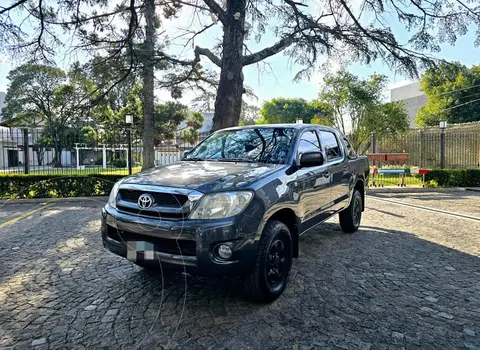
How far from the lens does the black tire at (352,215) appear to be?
213 inches

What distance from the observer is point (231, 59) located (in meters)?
9.05

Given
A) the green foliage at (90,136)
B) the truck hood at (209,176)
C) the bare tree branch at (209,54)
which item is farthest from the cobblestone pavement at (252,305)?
the green foliage at (90,136)

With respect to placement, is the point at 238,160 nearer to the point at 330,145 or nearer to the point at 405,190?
the point at 330,145

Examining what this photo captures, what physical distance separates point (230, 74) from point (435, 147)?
56.1ft

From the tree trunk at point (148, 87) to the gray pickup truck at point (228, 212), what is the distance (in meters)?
6.99

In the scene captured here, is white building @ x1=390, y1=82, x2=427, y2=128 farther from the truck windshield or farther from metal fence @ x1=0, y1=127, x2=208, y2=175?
the truck windshield

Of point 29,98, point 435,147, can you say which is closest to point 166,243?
point 435,147

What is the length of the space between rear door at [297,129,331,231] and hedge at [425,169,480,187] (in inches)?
397

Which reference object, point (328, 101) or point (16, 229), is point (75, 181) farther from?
point (328, 101)

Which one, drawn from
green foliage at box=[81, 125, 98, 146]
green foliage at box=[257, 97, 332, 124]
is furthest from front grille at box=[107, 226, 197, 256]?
green foliage at box=[257, 97, 332, 124]

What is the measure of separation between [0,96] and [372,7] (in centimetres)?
5037

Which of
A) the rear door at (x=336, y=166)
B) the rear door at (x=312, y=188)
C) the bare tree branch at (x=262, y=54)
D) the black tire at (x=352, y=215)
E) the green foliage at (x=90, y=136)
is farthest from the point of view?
the green foliage at (x=90, y=136)

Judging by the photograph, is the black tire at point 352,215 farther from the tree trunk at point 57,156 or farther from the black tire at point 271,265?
the tree trunk at point 57,156

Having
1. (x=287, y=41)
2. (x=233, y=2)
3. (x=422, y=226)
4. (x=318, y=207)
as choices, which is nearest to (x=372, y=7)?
(x=287, y=41)
